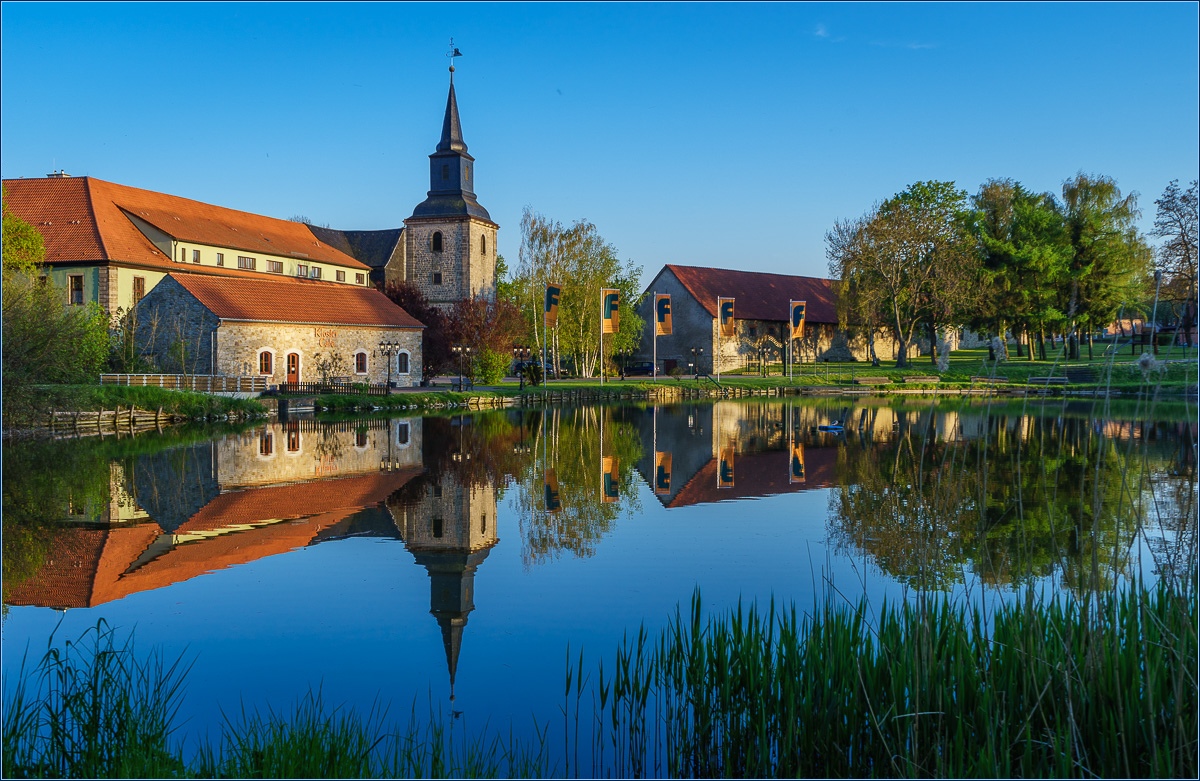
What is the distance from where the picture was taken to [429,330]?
46.8 meters

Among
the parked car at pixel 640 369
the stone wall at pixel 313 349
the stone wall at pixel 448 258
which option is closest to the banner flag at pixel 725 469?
the stone wall at pixel 313 349

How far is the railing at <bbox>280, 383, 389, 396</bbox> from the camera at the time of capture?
3431 centimetres

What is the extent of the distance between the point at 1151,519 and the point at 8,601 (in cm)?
1295

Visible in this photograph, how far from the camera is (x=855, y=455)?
1967cm

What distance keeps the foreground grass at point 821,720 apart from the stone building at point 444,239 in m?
49.0

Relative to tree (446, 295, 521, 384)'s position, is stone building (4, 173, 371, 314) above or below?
above

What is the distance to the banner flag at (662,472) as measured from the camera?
640 inches

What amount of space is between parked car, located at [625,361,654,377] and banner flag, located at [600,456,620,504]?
3807 cm

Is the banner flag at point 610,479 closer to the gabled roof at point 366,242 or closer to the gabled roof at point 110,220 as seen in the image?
the gabled roof at point 110,220

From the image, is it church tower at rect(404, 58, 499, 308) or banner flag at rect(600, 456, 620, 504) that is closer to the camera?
banner flag at rect(600, 456, 620, 504)

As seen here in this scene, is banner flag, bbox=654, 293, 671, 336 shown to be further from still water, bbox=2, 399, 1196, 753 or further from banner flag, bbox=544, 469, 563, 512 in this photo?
banner flag, bbox=544, 469, 563, 512

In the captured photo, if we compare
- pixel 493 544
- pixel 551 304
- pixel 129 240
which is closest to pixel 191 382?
pixel 129 240

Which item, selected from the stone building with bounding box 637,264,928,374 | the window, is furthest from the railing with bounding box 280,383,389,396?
the stone building with bounding box 637,264,928,374

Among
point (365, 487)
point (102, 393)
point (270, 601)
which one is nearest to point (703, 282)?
point (102, 393)
